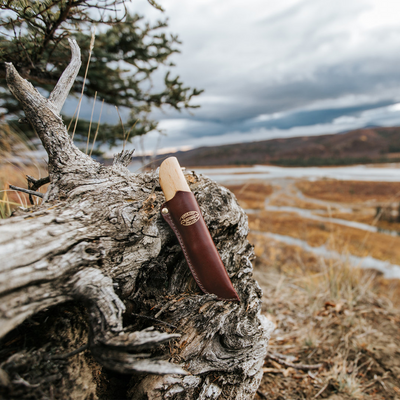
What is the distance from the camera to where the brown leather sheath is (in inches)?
84.7

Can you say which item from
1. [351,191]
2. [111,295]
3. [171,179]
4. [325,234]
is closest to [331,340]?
[171,179]

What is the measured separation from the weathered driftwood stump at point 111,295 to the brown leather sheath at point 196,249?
0.11 meters

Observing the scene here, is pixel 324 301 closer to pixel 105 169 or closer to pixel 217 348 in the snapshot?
pixel 217 348

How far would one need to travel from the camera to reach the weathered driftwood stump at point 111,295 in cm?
136

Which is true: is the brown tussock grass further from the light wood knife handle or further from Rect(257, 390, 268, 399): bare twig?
the light wood knife handle


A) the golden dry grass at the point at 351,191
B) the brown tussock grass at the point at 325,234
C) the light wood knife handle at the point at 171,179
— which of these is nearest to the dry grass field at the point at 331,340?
the light wood knife handle at the point at 171,179

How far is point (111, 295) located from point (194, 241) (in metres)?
0.84

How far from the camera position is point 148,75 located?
7.64 meters

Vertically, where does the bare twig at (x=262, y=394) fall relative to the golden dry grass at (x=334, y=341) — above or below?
above

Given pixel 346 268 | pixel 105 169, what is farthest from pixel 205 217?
pixel 346 268

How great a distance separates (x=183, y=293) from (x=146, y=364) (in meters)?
0.89

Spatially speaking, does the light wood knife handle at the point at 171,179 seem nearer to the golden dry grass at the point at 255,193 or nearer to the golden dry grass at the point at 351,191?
the golden dry grass at the point at 255,193

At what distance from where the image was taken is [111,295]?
1.55 meters

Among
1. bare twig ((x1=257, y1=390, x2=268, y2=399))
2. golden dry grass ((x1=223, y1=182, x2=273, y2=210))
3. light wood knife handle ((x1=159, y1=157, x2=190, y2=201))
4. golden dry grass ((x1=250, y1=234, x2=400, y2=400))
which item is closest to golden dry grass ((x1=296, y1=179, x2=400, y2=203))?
golden dry grass ((x1=223, y1=182, x2=273, y2=210))
